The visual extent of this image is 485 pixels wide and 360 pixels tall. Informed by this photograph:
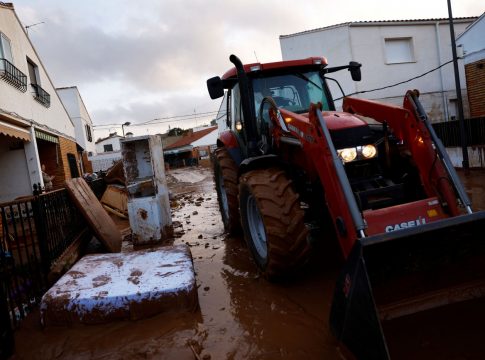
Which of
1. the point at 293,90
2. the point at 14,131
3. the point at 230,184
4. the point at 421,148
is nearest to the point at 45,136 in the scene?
the point at 14,131

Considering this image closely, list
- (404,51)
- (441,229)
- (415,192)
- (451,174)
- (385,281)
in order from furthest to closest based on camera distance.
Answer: (404,51), (415,192), (451,174), (385,281), (441,229)

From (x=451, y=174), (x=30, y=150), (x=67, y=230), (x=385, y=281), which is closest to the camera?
(x=385, y=281)

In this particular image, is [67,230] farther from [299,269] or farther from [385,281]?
[385,281]

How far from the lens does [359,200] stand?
3004 mm

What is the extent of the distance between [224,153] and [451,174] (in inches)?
137

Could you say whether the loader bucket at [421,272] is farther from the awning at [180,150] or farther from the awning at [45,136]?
the awning at [180,150]

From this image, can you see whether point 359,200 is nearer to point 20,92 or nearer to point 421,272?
point 421,272

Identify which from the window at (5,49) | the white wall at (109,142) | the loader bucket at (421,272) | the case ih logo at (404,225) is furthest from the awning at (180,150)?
the loader bucket at (421,272)

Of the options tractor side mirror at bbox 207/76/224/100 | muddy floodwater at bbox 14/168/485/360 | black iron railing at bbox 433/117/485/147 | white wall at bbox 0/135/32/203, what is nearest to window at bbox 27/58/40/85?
white wall at bbox 0/135/32/203

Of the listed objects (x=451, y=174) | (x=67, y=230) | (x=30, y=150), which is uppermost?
(x=30, y=150)

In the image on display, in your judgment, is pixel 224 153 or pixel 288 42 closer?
pixel 224 153

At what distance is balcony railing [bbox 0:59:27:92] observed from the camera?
29.6 ft

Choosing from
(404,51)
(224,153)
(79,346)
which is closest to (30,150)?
(224,153)

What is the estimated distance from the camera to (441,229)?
2.42 m
